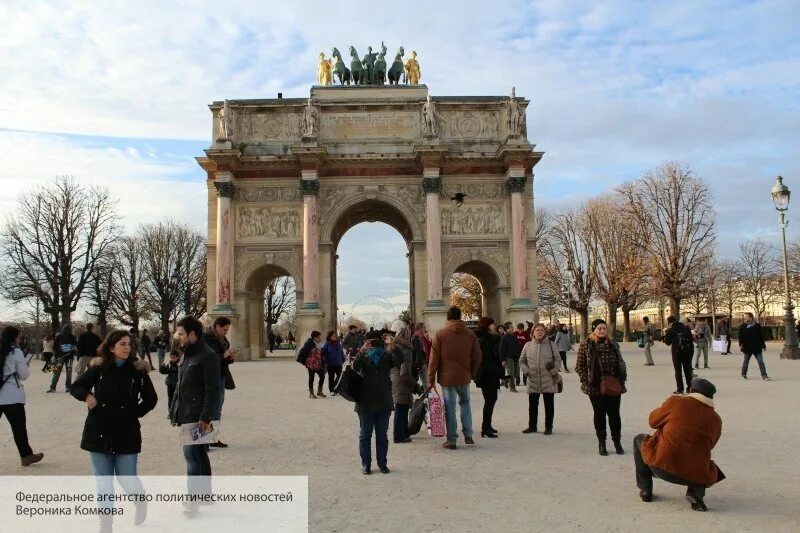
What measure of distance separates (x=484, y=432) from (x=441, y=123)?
26794 millimetres

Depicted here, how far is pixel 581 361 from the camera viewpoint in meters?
9.20

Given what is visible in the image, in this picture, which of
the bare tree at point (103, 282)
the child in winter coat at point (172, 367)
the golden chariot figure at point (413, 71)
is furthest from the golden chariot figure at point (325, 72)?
the child in winter coat at point (172, 367)

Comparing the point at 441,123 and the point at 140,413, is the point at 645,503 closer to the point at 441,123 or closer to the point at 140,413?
the point at 140,413

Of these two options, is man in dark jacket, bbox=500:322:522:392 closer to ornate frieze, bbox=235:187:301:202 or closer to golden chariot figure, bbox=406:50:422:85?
ornate frieze, bbox=235:187:301:202

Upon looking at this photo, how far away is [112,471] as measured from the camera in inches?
221

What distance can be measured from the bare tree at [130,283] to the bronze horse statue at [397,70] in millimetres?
29756

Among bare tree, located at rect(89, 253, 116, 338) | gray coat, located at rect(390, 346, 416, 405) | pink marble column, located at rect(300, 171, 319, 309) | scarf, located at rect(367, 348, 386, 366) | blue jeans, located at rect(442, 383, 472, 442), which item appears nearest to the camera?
scarf, located at rect(367, 348, 386, 366)

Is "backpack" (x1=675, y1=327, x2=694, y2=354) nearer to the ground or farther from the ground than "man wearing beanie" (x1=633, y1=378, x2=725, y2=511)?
farther from the ground

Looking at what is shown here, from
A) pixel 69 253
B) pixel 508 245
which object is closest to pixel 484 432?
pixel 508 245

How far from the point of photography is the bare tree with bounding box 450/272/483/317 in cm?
6369

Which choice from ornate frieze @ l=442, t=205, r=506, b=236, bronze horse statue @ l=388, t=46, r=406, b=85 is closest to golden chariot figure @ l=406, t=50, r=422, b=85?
bronze horse statue @ l=388, t=46, r=406, b=85

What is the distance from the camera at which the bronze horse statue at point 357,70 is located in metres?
37.5

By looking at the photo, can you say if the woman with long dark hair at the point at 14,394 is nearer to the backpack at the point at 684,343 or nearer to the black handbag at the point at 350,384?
the black handbag at the point at 350,384

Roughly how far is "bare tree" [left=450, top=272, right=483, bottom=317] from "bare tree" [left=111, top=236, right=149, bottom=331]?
25.6 m
